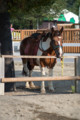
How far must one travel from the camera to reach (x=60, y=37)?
9.07 m

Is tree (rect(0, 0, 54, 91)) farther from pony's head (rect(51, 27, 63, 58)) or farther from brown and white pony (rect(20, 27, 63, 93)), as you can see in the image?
pony's head (rect(51, 27, 63, 58))

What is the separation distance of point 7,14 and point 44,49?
1688 millimetres

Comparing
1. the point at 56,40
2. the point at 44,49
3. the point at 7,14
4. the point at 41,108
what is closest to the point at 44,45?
the point at 44,49

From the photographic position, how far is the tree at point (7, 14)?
928 cm

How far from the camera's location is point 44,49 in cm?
956

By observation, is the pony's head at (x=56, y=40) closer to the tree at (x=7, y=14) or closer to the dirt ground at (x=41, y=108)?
the tree at (x=7, y=14)

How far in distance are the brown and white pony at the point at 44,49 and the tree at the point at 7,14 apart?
2.33 ft

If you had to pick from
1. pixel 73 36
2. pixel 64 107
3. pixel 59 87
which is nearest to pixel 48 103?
pixel 64 107

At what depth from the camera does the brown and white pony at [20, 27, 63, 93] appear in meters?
9.08

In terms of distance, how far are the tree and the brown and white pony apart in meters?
0.71

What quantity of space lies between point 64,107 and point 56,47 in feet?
9.15

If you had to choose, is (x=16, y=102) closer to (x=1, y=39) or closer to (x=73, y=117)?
(x=73, y=117)

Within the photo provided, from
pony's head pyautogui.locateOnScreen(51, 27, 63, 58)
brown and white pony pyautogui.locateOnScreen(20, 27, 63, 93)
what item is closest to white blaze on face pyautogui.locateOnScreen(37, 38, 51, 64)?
brown and white pony pyautogui.locateOnScreen(20, 27, 63, 93)

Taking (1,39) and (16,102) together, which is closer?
(16,102)
